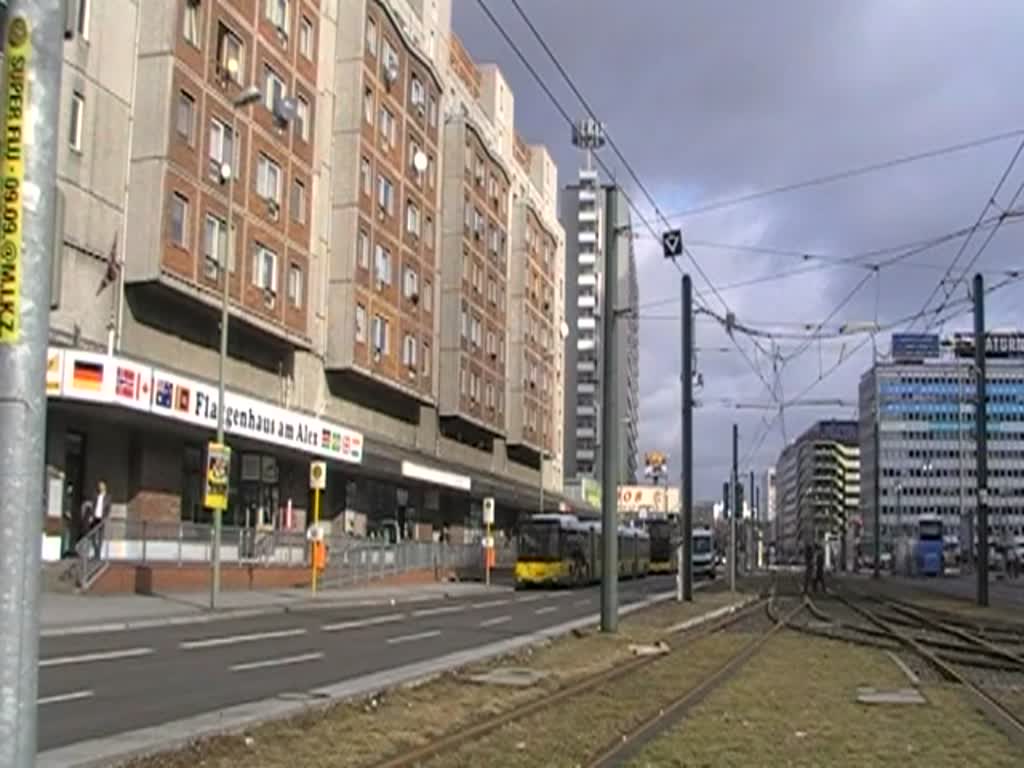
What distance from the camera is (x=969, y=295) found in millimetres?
40750

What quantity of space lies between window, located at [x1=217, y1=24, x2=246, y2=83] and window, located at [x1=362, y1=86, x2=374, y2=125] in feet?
35.8

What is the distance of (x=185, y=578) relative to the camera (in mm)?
35000

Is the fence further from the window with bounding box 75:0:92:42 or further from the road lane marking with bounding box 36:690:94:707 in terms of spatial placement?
the road lane marking with bounding box 36:690:94:707

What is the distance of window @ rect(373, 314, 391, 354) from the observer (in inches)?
2140

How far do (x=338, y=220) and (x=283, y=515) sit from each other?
481 inches

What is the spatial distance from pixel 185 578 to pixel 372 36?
2684cm

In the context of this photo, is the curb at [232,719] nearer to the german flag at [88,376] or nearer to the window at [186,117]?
the german flag at [88,376]

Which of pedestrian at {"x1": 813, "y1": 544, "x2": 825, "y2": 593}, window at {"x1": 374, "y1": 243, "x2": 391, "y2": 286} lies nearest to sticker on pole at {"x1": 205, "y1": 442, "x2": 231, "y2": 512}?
window at {"x1": 374, "y1": 243, "x2": 391, "y2": 286}

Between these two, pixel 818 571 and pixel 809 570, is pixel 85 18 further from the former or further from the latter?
pixel 818 571

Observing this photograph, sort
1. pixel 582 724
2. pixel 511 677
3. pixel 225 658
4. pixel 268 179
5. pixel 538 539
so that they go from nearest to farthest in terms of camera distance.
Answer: pixel 582 724 < pixel 511 677 < pixel 225 658 < pixel 268 179 < pixel 538 539

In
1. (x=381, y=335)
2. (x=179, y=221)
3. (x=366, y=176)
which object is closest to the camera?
(x=179, y=221)

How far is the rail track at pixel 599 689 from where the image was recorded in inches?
397

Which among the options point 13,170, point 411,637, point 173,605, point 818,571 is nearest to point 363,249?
point 818,571

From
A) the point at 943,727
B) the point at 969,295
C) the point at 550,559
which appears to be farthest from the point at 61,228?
the point at 550,559
